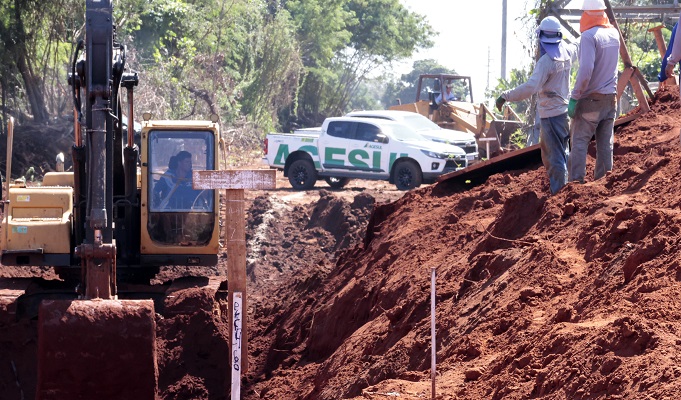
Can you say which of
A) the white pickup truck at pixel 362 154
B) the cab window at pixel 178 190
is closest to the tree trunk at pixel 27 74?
the white pickup truck at pixel 362 154

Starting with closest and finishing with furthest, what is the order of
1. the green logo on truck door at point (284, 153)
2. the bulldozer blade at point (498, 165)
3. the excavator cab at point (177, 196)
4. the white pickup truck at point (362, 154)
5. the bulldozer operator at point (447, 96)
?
the excavator cab at point (177, 196) → the bulldozer blade at point (498, 165) → the white pickup truck at point (362, 154) → the green logo on truck door at point (284, 153) → the bulldozer operator at point (447, 96)

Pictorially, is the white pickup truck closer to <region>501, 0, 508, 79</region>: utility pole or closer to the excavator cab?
the excavator cab

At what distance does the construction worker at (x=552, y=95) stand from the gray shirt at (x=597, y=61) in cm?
26

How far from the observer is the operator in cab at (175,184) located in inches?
440

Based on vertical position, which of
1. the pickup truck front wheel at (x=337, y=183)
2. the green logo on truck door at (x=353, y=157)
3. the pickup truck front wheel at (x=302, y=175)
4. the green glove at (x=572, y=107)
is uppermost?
the green glove at (x=572, y=107)

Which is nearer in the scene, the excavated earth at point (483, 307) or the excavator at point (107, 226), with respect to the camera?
the excavated earth at point (483, 307)

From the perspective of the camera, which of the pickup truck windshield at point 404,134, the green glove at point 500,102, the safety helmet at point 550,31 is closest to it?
the green glove at point 500,102

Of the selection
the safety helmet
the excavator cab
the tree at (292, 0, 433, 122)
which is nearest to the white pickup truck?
the excavator cab

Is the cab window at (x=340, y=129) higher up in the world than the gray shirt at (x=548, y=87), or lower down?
lower down

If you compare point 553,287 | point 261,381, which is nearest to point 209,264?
point 261,381

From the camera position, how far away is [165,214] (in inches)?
443

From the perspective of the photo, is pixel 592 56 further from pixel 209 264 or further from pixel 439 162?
pixel 439 162

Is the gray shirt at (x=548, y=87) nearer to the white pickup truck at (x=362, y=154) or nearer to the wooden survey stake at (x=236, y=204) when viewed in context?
the wooden survey stake at (x=236, y=204)

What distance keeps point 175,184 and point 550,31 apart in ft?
14.2
